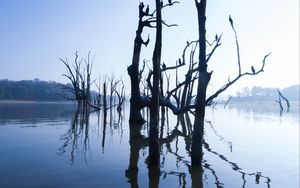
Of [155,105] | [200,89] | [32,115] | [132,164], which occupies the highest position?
[200,89]

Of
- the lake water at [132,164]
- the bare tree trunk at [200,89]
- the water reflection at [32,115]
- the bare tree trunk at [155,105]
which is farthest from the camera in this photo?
the water reflection at [32,115]

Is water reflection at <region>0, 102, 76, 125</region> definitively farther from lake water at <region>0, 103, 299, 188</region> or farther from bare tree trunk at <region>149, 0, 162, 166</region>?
bare tree trunk at <region>149, 0, 162, 166</region>

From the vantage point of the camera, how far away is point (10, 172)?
7.90 meters

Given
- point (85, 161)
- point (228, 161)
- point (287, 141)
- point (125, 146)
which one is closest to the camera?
point (85, 161)

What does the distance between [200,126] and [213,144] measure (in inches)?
216

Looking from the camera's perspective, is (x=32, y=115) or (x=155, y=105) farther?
(x=32, y=115)

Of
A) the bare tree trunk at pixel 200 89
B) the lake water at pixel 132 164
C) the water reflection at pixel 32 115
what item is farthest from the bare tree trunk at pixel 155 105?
the water reflection at pixel 32 115

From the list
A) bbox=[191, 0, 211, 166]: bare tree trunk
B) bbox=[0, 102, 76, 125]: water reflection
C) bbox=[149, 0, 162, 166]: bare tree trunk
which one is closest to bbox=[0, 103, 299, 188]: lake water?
bbox=[149, 0, 162, 166]: bare tree trunk

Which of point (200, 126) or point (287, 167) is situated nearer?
point (200, 126)

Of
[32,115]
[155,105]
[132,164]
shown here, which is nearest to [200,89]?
[155,105]

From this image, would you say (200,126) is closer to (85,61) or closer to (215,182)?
(215,182)

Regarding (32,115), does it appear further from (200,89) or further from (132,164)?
(200,89)

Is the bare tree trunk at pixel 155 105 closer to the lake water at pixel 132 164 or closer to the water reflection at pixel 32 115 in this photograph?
the lake water at pixel 132 164

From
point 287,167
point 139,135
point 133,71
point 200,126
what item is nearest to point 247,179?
point 200,126
